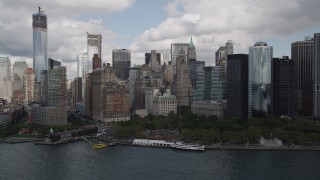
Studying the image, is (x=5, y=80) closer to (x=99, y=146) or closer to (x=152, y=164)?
(x=99, y=146)

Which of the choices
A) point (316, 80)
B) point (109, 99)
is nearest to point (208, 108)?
point (109, 99)

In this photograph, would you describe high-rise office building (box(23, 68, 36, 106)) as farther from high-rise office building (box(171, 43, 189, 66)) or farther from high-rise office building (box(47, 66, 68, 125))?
high-rise office building (box(171, 43, 189, 66))

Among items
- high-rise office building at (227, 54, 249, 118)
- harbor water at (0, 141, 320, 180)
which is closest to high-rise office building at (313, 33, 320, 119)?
high-rise office building at (227, 54, 249, 118)

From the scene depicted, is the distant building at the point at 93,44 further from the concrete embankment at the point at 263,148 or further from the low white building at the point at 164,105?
the concrete embankment at the point at 263,148

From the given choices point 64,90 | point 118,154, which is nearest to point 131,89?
point 64,90

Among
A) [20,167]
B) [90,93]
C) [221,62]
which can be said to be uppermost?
[221,62]

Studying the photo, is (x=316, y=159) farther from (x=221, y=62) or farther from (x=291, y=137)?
(x=221, y=62)

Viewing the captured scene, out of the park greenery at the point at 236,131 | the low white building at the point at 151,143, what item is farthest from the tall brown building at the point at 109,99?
the low white building at the point at 151,143
